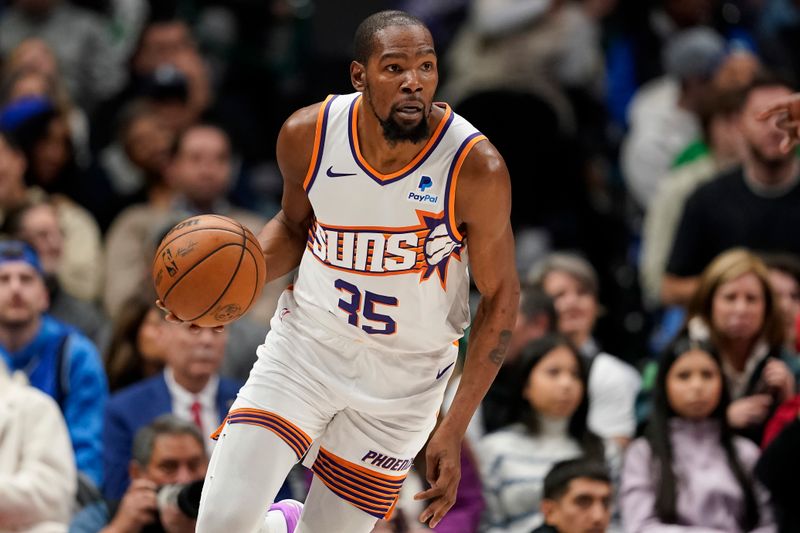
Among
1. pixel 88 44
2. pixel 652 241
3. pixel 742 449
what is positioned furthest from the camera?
pixel 88 44

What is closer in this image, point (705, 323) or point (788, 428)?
point (788, 428)

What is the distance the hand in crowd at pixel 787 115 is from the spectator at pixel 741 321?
6.31ft

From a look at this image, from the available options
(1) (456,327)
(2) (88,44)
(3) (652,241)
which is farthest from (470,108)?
(1) (456,327)

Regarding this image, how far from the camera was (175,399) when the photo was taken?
7.51m

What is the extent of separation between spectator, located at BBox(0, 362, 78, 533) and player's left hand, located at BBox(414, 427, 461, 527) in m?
2.27

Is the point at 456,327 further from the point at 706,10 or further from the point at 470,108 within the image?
the point at 706,10

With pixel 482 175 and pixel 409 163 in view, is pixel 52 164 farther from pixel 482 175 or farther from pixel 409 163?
pixel 482 175

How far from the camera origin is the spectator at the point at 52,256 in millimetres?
8805

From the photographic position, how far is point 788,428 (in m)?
6.87

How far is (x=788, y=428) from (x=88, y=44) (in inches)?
253

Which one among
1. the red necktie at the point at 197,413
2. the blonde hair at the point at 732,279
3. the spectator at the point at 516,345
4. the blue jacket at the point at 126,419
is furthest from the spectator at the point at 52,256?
the blonde hair at the point at 732,279

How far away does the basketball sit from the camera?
17.4ft

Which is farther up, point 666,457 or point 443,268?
point 443,268

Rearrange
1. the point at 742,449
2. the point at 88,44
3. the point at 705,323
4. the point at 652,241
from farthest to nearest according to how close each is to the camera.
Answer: the point at 88,44, the point at 652,241, the point at 705,323, the point at 742,449
